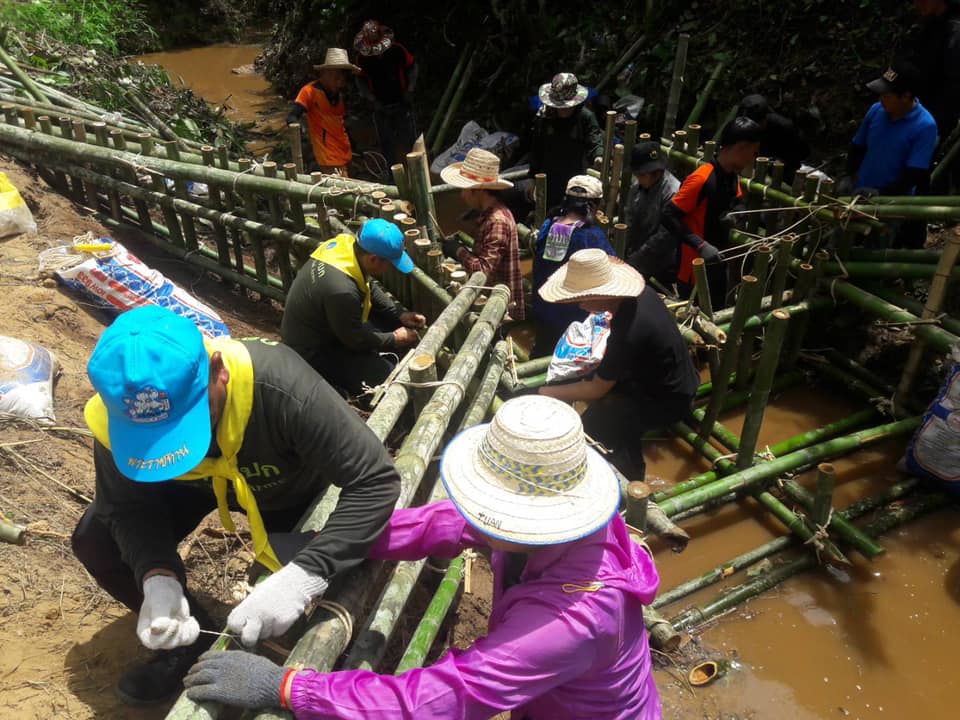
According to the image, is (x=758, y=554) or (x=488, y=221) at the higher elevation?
Answer: (x=488, y=221)

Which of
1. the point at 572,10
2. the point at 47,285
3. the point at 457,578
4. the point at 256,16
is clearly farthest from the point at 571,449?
the point at 256,16

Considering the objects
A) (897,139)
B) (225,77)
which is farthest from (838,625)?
(225,77)

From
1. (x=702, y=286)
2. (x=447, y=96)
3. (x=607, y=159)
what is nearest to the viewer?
(x=702, y=286)

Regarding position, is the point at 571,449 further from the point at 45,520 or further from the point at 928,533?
the point at 928,533

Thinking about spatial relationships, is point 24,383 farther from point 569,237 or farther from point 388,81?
point 388,81

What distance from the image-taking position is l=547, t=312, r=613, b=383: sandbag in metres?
3.77

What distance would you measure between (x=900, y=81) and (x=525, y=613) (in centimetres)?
498

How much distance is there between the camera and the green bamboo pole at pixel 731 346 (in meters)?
4.03

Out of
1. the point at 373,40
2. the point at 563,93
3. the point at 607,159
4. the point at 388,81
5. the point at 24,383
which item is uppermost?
the point at 373,40

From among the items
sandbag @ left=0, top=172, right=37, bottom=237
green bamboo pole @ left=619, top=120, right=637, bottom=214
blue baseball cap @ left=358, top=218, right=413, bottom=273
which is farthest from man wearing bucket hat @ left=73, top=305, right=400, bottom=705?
green bamboo pole @ left=619, top=120, right=637, bottom=214

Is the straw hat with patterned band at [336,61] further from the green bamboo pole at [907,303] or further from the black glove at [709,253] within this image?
the green bamboo pole at [907,303]

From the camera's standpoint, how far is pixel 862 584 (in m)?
3.87

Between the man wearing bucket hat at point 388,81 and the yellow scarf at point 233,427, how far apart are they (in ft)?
20.2

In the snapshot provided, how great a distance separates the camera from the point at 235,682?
1712mm
